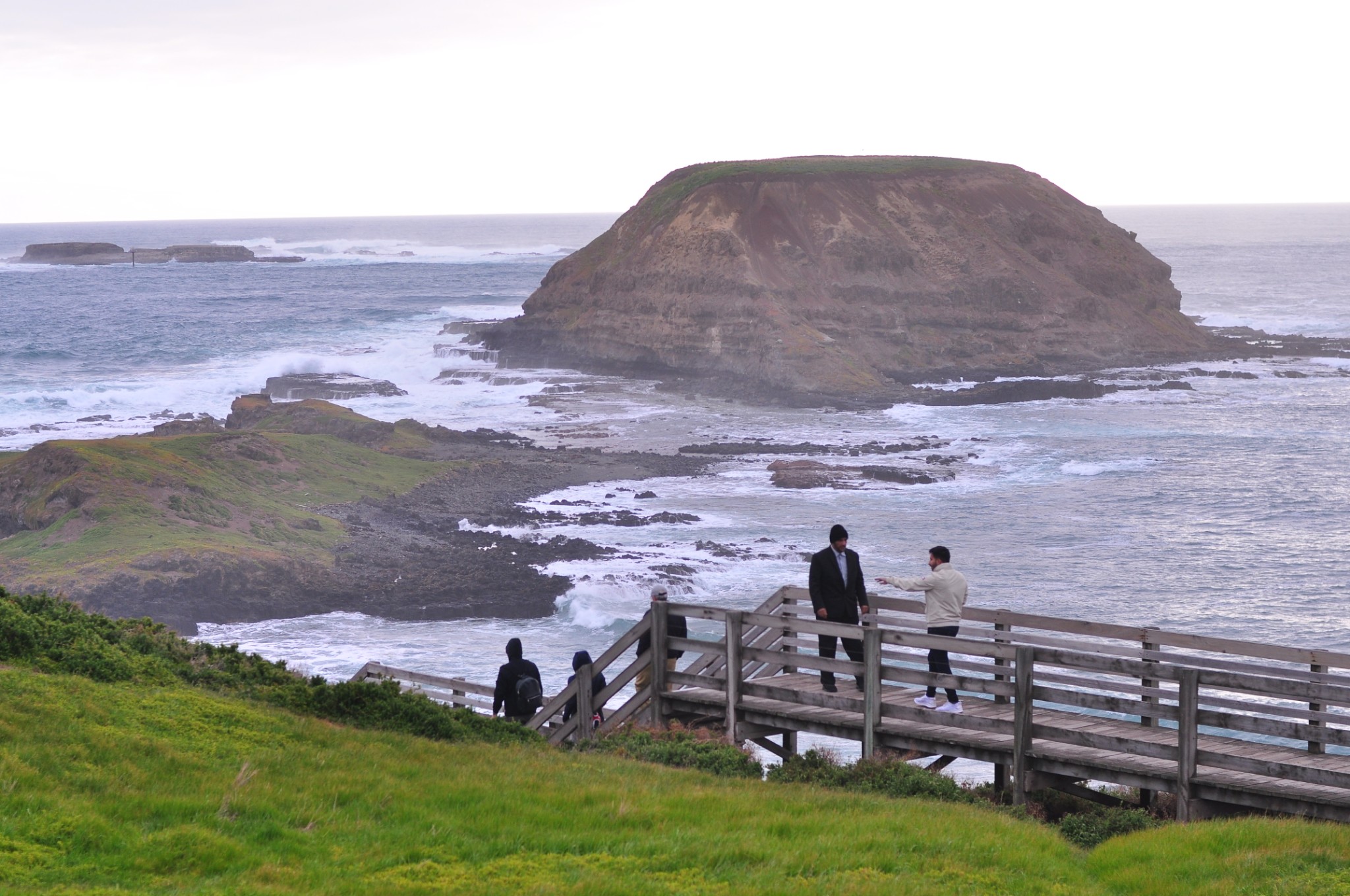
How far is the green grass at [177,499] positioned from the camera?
29.1 meters

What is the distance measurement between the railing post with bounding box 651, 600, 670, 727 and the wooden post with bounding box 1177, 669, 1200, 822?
476cm

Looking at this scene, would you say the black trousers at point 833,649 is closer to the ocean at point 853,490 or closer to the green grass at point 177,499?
the ocean at point 853,490

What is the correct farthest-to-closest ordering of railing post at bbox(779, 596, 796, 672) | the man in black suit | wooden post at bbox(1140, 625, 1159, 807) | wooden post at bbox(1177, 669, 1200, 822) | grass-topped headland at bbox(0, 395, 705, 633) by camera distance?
grass-topped headland at bbox(0, 395, 705, 633), railing post at bbox(779, 596, 796, 672), the man in black suit, wooden post at bbox(1140, 625, 1159, 807), wooden post at bbox(1177, 669, 1200, 822)

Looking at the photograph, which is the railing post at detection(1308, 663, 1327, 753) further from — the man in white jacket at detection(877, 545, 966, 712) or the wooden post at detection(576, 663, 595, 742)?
the wooden post at detection(576, 663, 595, 742)

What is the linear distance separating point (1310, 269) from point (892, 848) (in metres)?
174

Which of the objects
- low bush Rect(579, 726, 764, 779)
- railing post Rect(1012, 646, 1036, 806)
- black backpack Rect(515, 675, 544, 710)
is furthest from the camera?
black backpack Rect(515, 675, 544, 710)

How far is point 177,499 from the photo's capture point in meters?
32.6

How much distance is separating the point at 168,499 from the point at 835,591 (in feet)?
82.2

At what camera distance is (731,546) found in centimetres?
3388

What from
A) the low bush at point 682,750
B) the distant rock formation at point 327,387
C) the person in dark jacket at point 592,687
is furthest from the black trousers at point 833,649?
the distant rock formation at point 327,387

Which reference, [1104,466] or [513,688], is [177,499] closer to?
[513,688]

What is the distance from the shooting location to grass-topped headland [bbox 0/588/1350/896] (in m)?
7.01

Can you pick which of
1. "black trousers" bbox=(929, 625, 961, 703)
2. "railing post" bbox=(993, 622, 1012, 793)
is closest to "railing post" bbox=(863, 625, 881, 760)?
"black trousers" bbox=(929, 625, 961, 703)

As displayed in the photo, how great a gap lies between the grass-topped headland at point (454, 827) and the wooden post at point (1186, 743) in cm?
65
